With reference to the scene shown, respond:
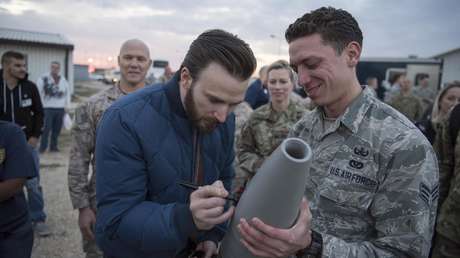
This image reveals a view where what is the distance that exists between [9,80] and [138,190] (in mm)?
5095

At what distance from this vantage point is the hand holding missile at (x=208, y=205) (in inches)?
60.0

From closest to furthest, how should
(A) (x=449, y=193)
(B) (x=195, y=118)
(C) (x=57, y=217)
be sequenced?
(B) (x=195, y=118) → (A) (x=449, y=193) → (C) (x=57, y=217)

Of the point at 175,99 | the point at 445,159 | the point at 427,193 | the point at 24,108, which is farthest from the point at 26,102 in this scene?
the point at 427,193

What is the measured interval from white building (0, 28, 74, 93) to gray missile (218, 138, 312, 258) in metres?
23.7

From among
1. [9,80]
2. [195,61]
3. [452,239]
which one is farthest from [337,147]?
[9,80]

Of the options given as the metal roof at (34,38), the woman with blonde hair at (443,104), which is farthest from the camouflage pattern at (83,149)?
the metal roof at (34,38)

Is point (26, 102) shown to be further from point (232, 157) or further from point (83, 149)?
point (232, 157)

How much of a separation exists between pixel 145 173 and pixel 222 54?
27.0 inches

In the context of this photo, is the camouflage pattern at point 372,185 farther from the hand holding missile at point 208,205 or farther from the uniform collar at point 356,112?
the hand holding missile at point 208,205

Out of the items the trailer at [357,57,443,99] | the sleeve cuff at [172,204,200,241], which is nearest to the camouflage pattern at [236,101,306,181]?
the sleeve cuff at [172,204,200,241]

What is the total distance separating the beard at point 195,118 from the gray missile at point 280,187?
493mm

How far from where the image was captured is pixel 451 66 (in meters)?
19.9

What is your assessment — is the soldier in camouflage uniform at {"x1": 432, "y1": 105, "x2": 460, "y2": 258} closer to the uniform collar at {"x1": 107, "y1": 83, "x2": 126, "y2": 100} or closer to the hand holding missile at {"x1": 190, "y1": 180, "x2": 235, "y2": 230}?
the hand holding missile at {"x1": 190, "y1": 180, "x2": 235, "y2": 230}

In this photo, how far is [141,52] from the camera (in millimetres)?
3869
